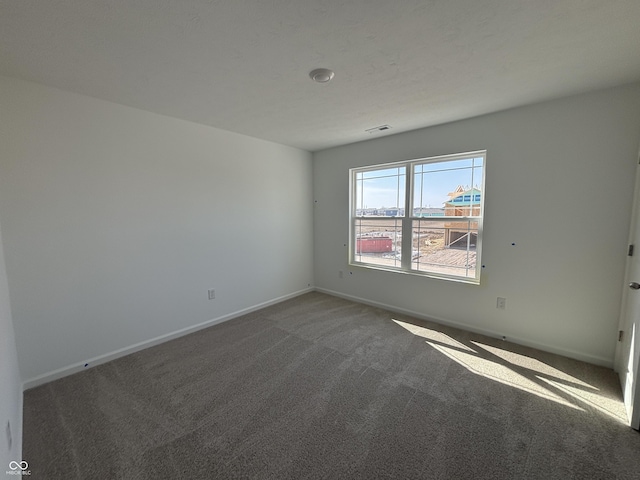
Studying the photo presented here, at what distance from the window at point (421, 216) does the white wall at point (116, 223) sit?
1.57 m

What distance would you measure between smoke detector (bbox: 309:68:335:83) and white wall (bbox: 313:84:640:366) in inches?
70.5

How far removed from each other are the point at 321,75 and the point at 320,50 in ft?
0.88

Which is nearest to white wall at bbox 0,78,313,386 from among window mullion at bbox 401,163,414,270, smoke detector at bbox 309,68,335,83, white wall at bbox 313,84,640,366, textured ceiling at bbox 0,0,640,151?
textured ceiling at bbox 0,0,640,151

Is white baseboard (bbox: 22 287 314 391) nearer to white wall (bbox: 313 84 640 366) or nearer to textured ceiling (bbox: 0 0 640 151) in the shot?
textured ceiling (bbox: 0 0 640 151)

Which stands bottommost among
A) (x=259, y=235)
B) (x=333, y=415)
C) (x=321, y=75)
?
(x=333, y=415)

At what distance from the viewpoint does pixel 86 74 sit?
6.17 ft

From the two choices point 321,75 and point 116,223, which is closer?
point 321,75

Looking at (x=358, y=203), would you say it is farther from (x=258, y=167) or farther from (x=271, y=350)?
(x=271, y=350)

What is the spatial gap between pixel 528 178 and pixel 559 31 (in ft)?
4.69

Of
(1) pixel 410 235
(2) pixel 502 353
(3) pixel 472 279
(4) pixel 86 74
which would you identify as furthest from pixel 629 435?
A: (4) pixel 86 74

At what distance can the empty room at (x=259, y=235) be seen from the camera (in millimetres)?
1438

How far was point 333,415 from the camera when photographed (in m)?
1.78

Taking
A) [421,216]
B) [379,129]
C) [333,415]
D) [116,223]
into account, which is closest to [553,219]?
[421,216]

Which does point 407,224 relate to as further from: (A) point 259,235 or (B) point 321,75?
(B) point 321,75
